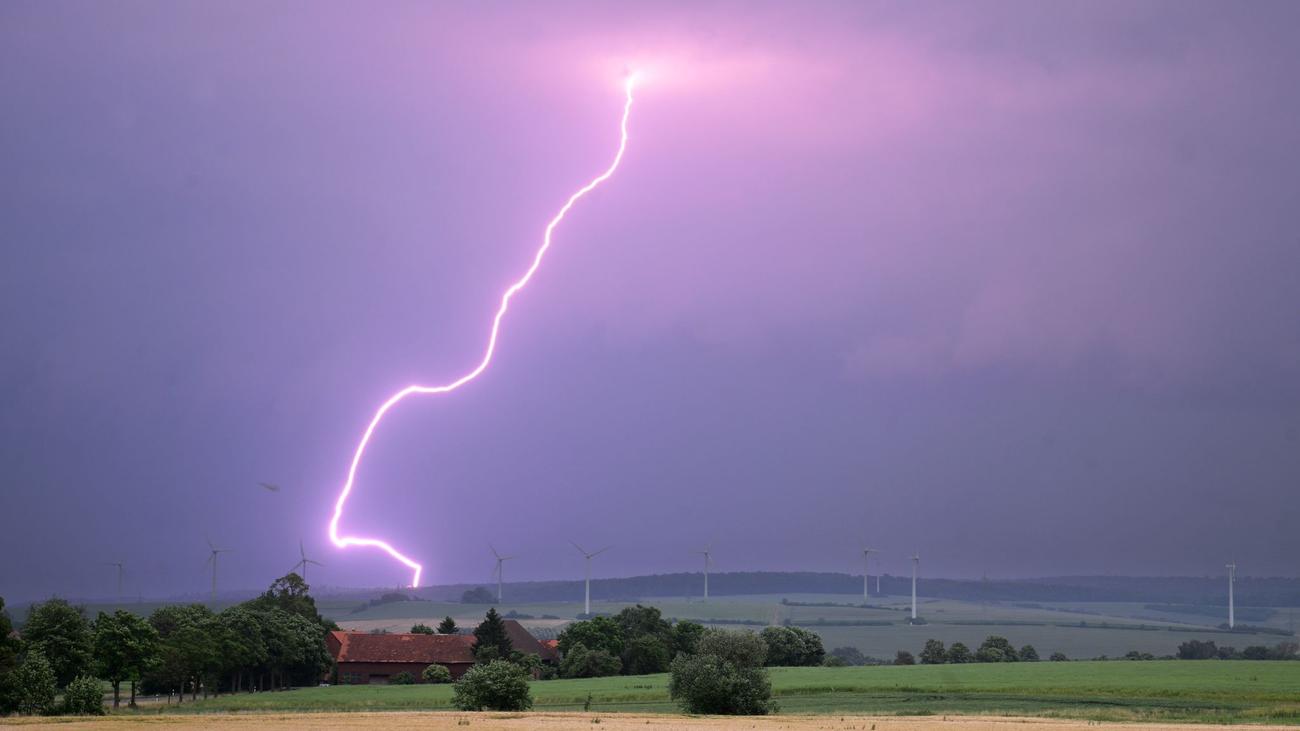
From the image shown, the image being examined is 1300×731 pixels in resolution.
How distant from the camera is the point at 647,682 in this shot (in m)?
93.1

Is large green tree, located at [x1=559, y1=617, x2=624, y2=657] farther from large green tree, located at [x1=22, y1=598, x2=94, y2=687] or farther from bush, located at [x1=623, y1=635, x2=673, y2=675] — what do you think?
large green tree, located at [x1=22, y1=598, x2=94, y2=687]

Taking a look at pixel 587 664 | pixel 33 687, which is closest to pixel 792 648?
pixel 587 664

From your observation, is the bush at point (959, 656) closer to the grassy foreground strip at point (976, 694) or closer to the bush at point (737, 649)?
the grassy foreground strip at point (976, 694)

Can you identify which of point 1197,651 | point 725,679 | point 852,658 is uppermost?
point 725,679

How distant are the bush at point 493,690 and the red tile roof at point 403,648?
52.4 meters

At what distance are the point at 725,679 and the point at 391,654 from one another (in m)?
58.3

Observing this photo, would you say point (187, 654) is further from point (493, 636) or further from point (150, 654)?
point (493, 636)

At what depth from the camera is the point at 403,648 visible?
116938mm

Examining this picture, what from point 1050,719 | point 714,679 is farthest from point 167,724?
point 1050,719

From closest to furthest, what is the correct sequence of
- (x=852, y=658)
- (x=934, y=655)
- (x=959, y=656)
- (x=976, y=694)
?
(x=976, y=694) < (x=959, y=656) < (x=934, y=655) < (x=852, y=658)

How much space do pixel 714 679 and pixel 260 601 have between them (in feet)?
273

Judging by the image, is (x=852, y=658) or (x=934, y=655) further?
(x=852, y=658)

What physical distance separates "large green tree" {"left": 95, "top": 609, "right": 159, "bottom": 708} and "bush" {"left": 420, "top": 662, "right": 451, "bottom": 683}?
99.9 feet

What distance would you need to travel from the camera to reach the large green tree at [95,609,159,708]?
7881 centimetres
